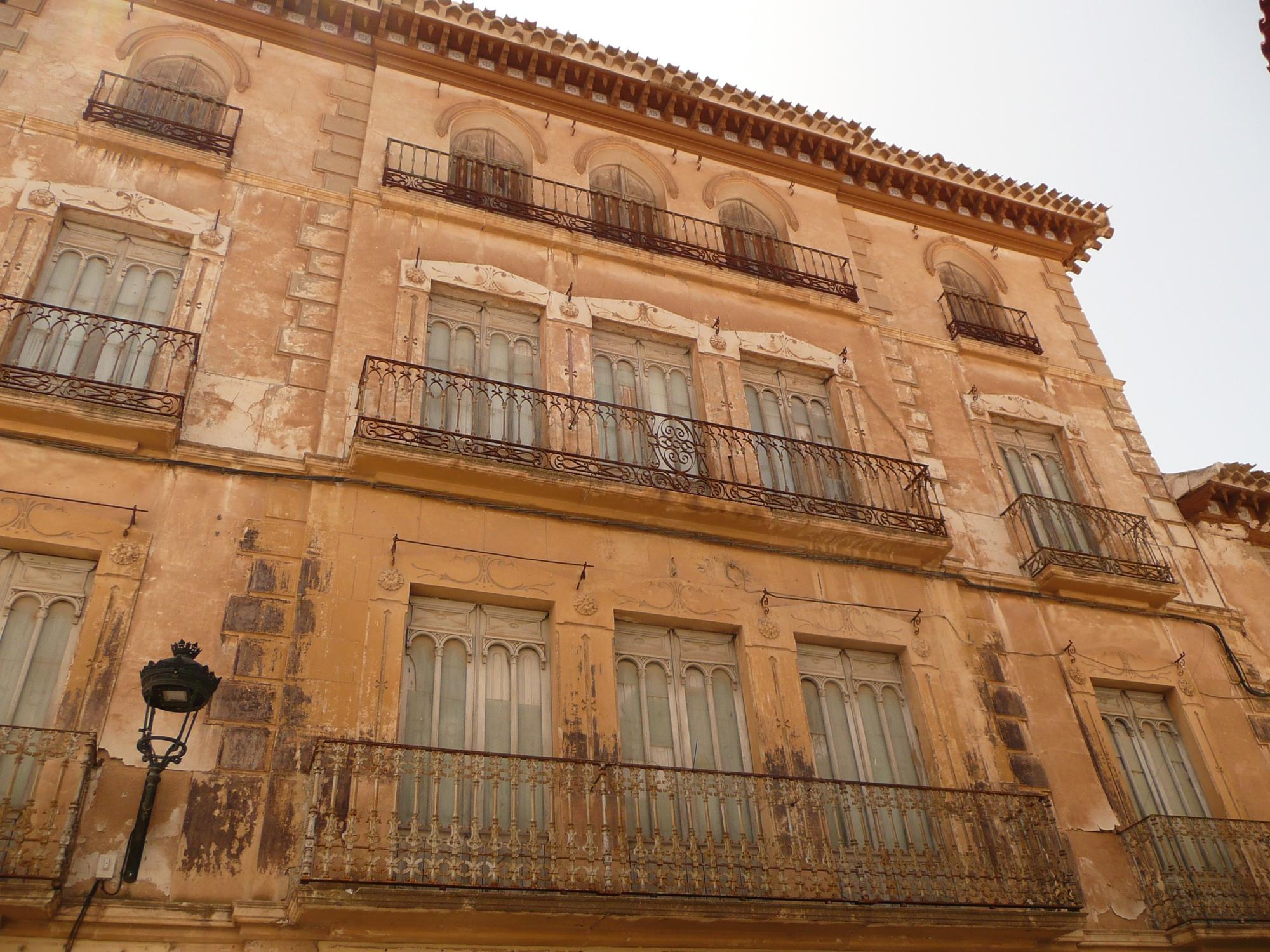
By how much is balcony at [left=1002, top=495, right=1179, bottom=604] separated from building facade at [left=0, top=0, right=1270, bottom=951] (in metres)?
0.04

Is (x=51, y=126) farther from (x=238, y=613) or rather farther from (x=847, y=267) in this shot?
(x=847, y=267)

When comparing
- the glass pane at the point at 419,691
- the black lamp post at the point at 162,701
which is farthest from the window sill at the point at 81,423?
the glass pane at the point at 419,691

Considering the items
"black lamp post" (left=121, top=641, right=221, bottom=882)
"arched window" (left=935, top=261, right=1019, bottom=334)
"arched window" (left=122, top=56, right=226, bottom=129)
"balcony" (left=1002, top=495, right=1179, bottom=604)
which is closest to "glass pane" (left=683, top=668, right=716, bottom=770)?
"black lamp post" (left=121, top=641, right=221, bottom=882)

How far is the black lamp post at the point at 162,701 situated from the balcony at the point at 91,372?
2.25 m

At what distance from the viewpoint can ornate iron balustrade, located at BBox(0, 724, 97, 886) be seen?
5.71 metres

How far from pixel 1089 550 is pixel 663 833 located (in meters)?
6.02

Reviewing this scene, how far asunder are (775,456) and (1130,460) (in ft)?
15.7

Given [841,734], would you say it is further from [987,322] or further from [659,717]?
[987,322]

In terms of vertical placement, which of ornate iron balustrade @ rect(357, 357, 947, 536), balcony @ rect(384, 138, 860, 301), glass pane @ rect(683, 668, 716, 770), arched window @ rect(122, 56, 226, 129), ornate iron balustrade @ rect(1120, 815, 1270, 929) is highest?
arched window @ rect(122, 56, 226, 129)

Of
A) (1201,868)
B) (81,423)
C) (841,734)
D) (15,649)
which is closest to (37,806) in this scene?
(15,649)

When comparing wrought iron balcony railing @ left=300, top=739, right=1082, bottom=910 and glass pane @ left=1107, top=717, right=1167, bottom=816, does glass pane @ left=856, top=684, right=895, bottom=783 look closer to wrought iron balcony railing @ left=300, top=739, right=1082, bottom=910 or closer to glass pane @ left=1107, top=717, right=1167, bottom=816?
wrought iron balcony railing @ left=300, top=739, right=1082, bottom=910

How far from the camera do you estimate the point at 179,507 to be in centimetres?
756

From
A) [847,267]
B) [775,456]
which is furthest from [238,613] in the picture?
[847,267]

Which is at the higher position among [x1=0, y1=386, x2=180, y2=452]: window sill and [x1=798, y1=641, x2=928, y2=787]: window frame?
[x1=0, y1=386, x2=180, y2=452]: window sill
